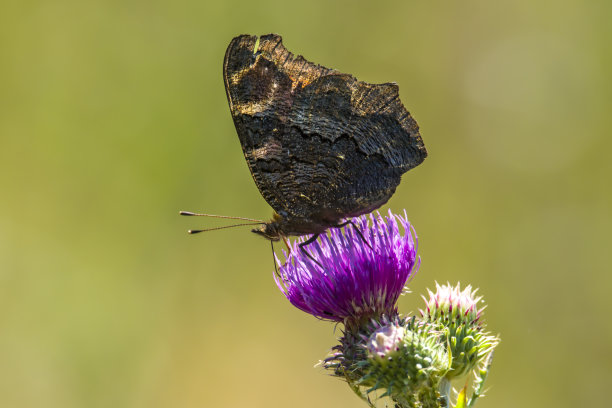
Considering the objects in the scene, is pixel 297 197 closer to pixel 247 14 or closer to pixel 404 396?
pixel 404 396

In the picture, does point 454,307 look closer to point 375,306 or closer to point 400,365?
point 375,306

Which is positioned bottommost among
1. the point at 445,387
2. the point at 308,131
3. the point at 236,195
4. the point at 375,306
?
the point at 445,387

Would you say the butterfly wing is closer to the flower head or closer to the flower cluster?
the flower cluster

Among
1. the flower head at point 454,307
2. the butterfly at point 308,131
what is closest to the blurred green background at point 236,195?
the flower head at point 454,307

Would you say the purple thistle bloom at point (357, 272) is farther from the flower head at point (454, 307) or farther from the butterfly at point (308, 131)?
the flower head at point (454, 307)

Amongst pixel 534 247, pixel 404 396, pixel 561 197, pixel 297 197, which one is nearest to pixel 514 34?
pixel 561 197

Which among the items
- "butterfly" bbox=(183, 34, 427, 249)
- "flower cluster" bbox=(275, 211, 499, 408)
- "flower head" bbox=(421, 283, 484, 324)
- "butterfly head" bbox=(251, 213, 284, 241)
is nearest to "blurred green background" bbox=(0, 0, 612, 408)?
"flower head" bbox=(421, 283, 484, 324)

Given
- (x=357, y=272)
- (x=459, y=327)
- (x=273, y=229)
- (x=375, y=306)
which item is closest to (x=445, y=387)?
(x=459, y=327)
